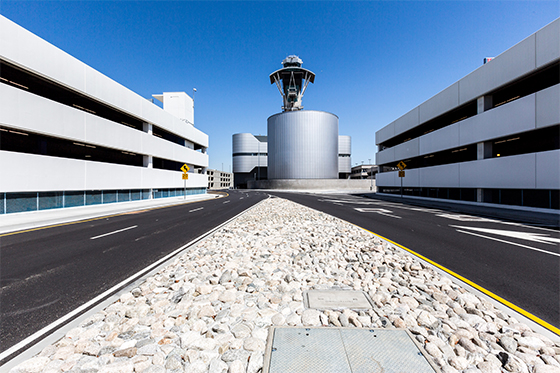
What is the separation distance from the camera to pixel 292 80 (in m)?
70.6

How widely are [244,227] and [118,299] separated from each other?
574 cm

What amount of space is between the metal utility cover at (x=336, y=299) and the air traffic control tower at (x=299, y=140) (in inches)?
2465

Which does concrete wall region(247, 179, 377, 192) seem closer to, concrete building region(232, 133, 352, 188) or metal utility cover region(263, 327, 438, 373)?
concrete building region(232, 133, 352, 188)

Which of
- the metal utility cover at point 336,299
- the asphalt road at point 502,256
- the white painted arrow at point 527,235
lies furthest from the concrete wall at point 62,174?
the white painted arrow at point 527,235

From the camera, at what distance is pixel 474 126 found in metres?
19.8

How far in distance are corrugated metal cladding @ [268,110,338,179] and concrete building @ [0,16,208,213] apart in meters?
43.7

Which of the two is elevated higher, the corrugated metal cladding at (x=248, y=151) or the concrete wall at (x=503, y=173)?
the corrugated metal cladding at (x=248, y=151)

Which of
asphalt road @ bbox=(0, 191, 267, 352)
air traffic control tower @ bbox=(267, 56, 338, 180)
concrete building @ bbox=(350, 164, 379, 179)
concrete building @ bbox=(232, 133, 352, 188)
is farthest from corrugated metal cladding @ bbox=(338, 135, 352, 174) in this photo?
asphalt road @ bbox=(0, 191, 267, 352)

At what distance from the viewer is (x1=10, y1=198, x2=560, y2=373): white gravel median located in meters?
2.23

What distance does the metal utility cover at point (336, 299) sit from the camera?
327 centimetres

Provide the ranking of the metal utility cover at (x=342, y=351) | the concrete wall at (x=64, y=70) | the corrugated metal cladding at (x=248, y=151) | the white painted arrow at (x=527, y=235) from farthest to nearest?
the corrugated metal cladding at (x=248, y=151)
the concrete wall at (x=64, y=70)
the white painted arrow at (x=527, y=235)
the metal utility cover at (x=342, y=351)

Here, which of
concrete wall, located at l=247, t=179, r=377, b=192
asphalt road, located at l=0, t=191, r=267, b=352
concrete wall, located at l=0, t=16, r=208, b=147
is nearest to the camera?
A: asphalt road, located at l=0, t=191, r=267, b=352

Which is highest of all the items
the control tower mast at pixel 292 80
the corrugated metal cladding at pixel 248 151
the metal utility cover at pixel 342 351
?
the control tower mast at pixel 292 80

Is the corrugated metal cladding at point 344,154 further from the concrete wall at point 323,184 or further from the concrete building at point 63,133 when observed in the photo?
the concrete building at point 63,133
